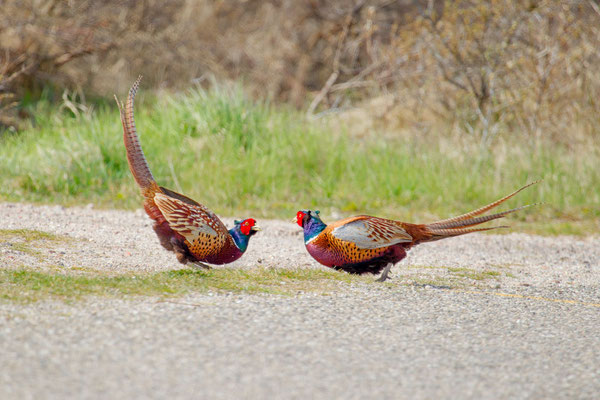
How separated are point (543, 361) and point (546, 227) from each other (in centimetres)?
497

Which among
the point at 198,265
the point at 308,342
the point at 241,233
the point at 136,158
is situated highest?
A: the point at 136,158

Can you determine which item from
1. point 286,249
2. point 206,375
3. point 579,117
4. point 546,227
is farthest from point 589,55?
point 206,375

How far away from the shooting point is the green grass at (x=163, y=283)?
14.5 feet

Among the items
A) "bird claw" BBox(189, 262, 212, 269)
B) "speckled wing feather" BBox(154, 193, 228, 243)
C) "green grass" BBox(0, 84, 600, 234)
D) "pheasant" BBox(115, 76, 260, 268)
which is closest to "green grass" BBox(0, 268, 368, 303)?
"bird claw" BBox(189, 262, 212, 269)

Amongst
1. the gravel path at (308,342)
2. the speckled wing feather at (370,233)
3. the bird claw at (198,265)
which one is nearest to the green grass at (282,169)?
the bird claw at (198,265)

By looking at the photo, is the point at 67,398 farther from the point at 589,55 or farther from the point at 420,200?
the point at 589,55

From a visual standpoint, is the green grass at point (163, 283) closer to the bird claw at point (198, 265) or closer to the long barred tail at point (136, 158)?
the bird claw at point (198, 265)

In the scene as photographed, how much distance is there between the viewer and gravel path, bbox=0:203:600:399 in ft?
10.6

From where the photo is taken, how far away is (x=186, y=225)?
16.3 ft

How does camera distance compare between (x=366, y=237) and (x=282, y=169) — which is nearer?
(x=366, y=237)

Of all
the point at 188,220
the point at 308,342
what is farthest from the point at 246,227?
the point at 308,342

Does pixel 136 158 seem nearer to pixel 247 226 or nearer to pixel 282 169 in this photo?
pixel 247 226

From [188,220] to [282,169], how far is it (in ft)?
15.8

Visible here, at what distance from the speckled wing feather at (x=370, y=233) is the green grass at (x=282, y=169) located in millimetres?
3576
